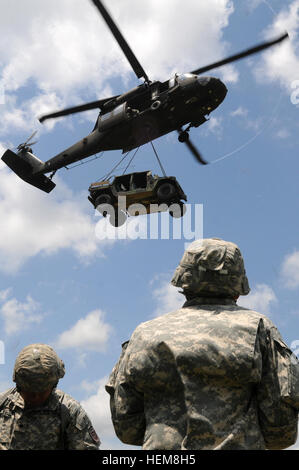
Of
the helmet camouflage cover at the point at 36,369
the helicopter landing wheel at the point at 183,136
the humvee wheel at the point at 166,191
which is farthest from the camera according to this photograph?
the helicopter landing wheel at the point at 183,136

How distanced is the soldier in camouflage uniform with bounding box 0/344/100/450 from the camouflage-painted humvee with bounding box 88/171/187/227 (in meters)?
17.4

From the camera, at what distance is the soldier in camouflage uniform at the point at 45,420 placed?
14.6 feet

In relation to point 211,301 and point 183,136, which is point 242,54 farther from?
point 211,301

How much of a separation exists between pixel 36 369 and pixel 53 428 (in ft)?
2.12

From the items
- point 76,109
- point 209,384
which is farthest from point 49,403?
point 76,109

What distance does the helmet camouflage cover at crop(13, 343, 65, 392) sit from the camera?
430 cm

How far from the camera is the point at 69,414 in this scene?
464 cm

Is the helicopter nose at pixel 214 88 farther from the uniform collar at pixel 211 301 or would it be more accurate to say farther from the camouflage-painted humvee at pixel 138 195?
the uniform collar at pixel 211 301

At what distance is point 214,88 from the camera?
2108 centimetres

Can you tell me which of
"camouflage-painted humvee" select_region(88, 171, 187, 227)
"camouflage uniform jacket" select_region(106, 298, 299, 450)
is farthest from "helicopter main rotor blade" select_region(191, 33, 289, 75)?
"camouflage uniform jacket" select_region(106, 298, 299, 450)

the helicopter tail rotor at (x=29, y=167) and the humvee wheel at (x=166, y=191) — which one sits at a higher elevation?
the helicopter tail rotor at (x=29, y=167)

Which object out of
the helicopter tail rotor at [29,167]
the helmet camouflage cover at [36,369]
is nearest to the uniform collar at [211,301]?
the helmet camouflage cover at [36,369]

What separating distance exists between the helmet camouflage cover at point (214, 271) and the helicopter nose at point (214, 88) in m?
17.8

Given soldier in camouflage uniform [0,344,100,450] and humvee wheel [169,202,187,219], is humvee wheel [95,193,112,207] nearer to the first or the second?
humvee wheel [169,202,187,219]
